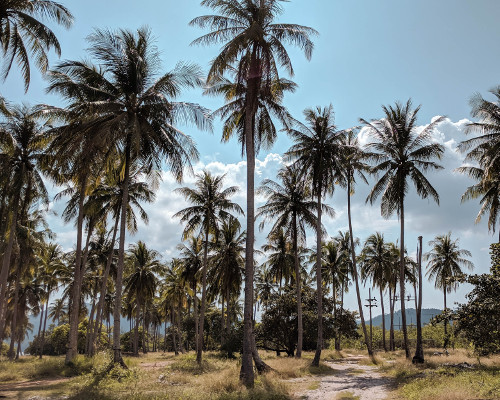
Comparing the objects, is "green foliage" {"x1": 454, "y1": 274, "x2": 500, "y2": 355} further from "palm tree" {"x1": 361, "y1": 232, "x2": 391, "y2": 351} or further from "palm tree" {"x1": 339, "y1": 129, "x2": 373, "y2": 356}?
"palm tree" {"x1": 361, "y1": 232, "x2": 391, "y2": 351}

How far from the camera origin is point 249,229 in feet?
54.9

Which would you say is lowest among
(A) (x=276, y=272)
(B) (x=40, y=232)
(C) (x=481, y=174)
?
(A) (x=276, y=272)

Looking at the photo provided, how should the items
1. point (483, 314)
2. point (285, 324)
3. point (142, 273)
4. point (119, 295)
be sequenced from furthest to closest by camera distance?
1. point (142, 273)
2. point (285, 324)
3. point (119, 295)
4. point (483, 314)

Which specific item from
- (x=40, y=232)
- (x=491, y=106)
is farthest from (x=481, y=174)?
(x=40, y=232)

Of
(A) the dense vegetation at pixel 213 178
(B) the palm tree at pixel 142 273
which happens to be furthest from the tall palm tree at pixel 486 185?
(B) the palm tree at pixel 142 273

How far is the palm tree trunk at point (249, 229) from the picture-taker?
15.0m

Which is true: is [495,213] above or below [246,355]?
above

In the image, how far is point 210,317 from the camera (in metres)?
59.8

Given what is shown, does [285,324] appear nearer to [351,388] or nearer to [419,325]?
[419,325]

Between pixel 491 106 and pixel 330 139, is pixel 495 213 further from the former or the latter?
pixel 330 139

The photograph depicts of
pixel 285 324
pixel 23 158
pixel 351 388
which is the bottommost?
pixel 351 388

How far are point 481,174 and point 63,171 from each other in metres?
26.1

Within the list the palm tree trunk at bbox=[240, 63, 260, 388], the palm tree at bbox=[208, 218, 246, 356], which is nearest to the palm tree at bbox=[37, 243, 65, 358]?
the palm tree at bbox=[208, 218, 246, 356]

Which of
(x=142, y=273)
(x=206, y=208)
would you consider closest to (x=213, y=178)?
(x=206, y=208)
